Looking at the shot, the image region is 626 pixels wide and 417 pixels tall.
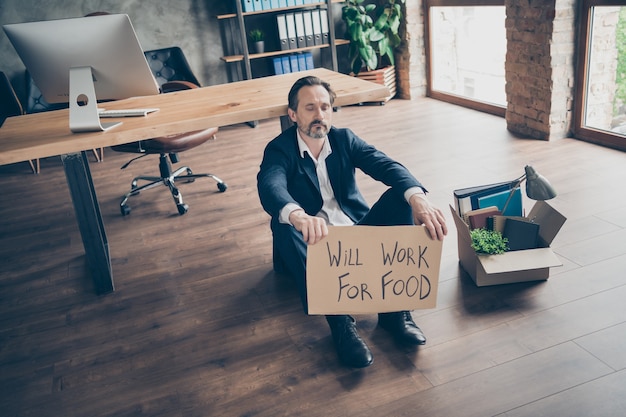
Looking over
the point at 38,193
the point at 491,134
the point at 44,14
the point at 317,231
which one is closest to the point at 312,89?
the point at 317,231

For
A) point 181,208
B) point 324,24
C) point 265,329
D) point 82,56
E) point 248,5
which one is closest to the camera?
point 265,329

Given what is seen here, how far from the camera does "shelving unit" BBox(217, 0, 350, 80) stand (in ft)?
Result: 17.2

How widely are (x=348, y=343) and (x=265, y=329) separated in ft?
1.25

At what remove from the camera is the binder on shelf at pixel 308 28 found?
5.41 meters

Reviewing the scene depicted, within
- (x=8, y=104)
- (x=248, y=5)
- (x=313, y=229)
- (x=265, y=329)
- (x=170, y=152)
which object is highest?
(x=248, y=5)

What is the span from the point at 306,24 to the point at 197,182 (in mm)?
2224

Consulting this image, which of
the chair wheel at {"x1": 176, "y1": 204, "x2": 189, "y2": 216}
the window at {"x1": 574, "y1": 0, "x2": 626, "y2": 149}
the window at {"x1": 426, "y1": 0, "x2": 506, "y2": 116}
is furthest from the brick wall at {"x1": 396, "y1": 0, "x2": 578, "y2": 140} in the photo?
the chair wheel at {"x1": 176, "y1": 204, "x2": 189, "y2": 216}

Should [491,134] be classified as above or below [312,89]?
below

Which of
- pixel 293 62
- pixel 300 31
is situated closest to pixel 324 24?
pixel 300 31

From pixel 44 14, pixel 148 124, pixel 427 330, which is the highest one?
pixel 44 14

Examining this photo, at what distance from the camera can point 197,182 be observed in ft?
13.1

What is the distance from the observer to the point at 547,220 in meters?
2.29

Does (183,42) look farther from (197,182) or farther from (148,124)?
(148,124)

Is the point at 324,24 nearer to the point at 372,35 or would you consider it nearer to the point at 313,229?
the point at 372,35
